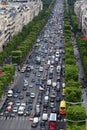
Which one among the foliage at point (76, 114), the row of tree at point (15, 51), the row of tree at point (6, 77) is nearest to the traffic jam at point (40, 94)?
the row of tree at point (6, 77)

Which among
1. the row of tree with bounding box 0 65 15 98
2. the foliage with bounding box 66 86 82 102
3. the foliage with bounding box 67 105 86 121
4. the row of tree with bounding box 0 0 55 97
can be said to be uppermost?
the foliage with bounding box 67 105 86 121

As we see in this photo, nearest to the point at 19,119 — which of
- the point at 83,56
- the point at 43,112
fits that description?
the point at 43,112

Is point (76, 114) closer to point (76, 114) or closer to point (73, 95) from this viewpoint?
point (76, 114)

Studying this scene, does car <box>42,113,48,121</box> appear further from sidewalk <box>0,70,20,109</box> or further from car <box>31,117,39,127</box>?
sidewalk <box>0,70,20,109</box>

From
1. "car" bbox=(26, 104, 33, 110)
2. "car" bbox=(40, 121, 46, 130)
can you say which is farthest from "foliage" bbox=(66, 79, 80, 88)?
"car" bbox=(40, 121, 46, 130)

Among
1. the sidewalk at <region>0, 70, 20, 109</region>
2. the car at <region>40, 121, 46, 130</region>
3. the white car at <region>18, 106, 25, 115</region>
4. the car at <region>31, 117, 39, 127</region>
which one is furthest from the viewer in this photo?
the sidewalk at <region>0, 70, 20, 109</region>

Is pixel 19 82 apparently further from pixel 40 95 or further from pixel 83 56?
pixel 83 56

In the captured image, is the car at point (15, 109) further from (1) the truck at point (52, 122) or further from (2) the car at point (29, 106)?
(1) the truck at point (52, 122)

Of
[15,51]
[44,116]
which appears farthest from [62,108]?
[15,51]
